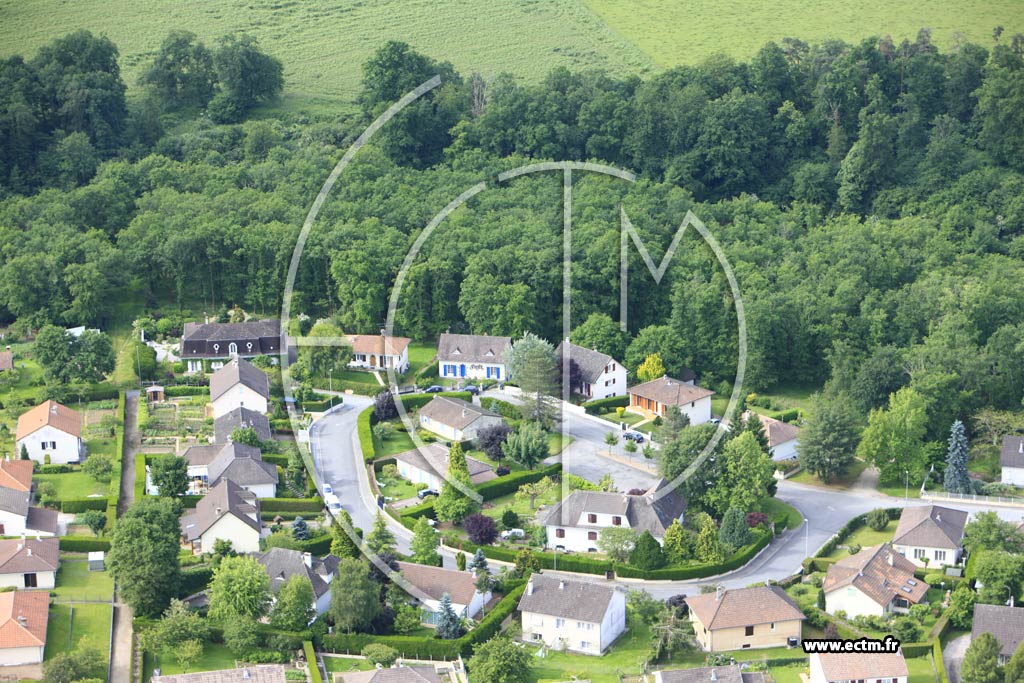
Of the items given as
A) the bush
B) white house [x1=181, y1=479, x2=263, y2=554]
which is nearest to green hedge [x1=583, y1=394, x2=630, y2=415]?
the bush

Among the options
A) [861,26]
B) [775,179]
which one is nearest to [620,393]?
[775,179]

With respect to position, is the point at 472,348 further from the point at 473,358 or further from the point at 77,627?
the point at 77,627

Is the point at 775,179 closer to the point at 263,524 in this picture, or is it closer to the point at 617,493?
the point at 617,493

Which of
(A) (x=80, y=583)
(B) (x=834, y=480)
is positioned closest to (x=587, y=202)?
(B) (x=834, y=480)

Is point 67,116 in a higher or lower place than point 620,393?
higher

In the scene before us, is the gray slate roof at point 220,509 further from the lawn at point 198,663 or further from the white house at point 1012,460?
the white house at point 1012,460

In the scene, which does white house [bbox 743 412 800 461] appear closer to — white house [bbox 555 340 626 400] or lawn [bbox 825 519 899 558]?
lawn [bbox 825 519 899 558]
